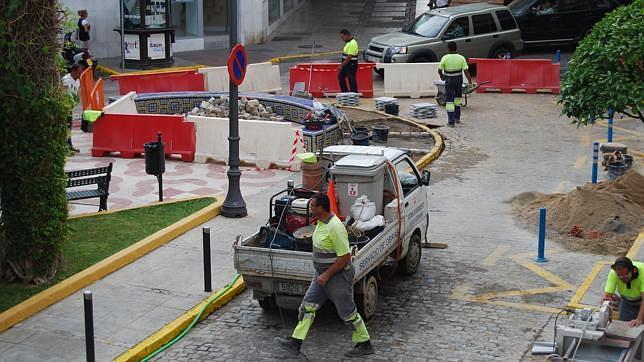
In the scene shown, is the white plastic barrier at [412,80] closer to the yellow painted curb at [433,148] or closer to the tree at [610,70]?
the yellow painted curb at [433,148]

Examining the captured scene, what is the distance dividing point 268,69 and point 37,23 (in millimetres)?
16521

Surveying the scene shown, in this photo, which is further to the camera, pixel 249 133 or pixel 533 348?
pixel 249 133

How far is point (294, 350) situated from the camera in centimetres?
1038

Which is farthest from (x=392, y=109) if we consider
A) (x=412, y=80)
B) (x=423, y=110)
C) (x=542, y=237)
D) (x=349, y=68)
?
(x=542, y=237)

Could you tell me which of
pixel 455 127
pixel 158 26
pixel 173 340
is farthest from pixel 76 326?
pixel 158 26

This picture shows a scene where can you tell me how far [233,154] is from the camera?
15.2 meters

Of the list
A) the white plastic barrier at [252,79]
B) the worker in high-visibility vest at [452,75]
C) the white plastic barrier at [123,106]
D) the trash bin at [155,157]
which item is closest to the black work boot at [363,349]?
the trash bin at [155,157]

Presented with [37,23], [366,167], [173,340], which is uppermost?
[37,23]

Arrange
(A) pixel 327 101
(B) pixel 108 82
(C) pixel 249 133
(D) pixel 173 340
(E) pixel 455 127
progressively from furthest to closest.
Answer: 1. (B) pixel 108 82
2. (A) pixel 327 101
3. (E) pixel 455 127
4. (C) pixel 249 133
5. (D) pixel 173 340

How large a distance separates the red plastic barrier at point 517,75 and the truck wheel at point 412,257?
1539 centimetres

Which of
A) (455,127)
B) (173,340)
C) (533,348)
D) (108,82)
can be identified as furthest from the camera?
(108,82)

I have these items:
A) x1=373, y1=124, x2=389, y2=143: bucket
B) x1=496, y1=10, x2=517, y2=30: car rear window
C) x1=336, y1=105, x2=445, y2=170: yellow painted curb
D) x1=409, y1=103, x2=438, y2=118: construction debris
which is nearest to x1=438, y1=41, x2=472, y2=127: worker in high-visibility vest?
x1=336, y1=105, x2=445, y2=170: yellow painted curb

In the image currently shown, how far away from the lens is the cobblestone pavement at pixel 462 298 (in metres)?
10.8

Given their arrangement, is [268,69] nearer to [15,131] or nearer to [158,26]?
[158,26]
